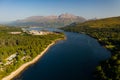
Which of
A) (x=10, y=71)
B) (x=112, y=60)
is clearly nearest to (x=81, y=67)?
(x=112, y=60)

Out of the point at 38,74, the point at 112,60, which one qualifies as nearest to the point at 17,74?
the point at 38,74

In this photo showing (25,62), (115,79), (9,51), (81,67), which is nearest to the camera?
(115,79)

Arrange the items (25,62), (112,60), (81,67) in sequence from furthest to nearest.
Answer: (25,62) → (81,67) → (112,60)

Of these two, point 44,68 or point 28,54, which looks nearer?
point 44,68

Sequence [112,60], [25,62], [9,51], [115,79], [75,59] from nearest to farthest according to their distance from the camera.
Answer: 1. [115,79]
2. [112,60]
3. [25,62]
4. [75,59]
5. [9,51]

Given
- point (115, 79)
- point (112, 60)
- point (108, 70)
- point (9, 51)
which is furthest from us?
point (9, 51)

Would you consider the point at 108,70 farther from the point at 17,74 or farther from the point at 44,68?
the point at 17,74

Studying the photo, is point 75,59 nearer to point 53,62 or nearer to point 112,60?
point 53,62

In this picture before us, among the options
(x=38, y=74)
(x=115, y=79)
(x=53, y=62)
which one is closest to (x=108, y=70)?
(x=115, y=79)
